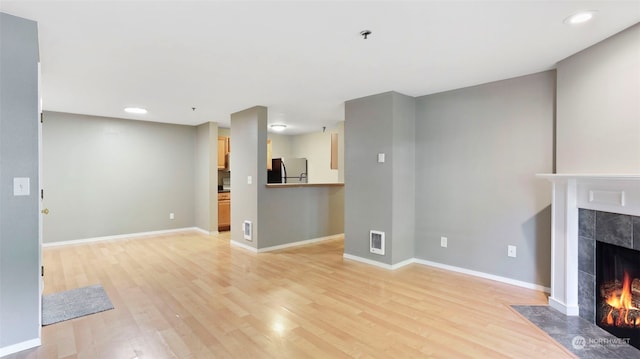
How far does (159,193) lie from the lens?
635 cm

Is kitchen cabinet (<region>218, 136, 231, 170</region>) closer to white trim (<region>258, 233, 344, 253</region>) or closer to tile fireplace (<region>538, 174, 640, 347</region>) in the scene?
white trim (<region>258, 233, 344, 253</region>)

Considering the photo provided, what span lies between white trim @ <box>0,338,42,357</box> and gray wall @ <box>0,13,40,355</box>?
11 mm

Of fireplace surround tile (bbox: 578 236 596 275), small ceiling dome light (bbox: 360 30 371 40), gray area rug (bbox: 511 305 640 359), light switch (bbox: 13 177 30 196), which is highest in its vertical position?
small ceiling dome light (bbox: 360 30 371 40)

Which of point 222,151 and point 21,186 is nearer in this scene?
point 21,186

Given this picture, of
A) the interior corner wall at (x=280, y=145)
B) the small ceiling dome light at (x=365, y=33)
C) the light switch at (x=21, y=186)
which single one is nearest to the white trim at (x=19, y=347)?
the light switch at (x=21, y=186)

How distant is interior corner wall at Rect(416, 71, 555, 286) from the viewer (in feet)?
10.6

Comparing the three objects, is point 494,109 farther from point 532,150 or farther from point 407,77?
point 407,77

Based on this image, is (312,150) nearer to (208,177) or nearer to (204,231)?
(208,177)

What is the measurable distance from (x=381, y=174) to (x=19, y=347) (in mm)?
3658

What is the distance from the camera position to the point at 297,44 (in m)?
Answer: 2.52

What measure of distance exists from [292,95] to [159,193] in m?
3.93

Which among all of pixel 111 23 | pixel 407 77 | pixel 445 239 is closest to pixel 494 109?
pixel 407 77

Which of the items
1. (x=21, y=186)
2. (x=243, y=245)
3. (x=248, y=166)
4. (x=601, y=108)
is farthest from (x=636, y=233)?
(x=243, y=245)

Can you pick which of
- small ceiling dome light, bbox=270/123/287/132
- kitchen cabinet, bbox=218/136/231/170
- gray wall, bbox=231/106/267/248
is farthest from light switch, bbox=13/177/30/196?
small ceiling dome light, bbox=270/123/287/132
